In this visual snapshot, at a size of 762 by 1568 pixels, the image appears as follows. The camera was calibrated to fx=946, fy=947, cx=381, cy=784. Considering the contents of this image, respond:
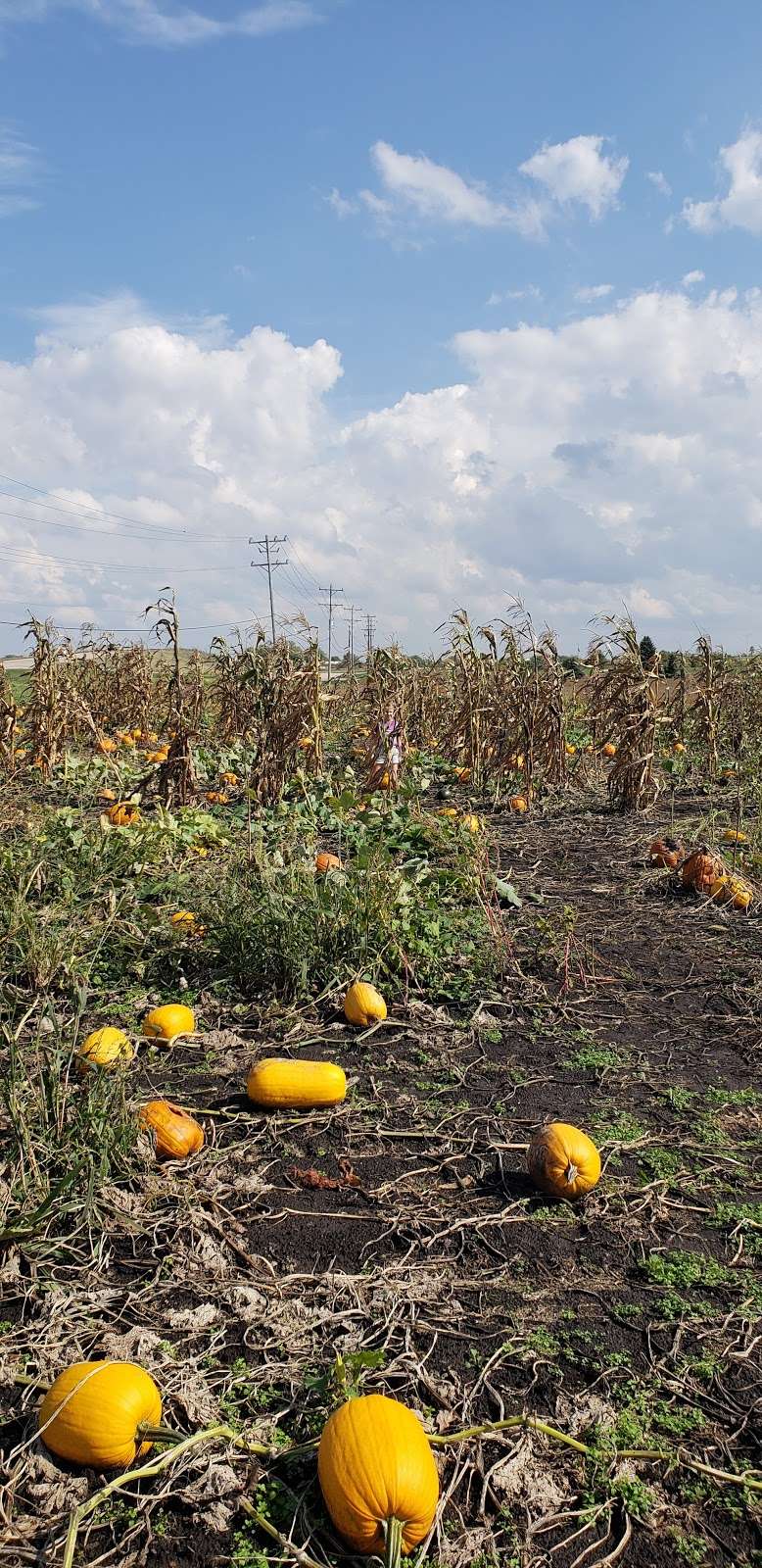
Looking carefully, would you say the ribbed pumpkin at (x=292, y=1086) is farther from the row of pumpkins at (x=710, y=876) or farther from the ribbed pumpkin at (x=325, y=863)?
the row of pumpkins at (x=710, y=876)

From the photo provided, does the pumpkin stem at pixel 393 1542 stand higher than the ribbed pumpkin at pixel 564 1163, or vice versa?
the ribbed pumpkin at pixel 564 1163

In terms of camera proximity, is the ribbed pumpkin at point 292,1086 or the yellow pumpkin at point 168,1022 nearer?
the ribbed pumpkin at point 292,1086

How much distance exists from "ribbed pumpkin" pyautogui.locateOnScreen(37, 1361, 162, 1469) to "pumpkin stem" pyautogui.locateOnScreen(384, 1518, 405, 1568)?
596mm

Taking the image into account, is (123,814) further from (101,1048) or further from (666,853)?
(666,853)

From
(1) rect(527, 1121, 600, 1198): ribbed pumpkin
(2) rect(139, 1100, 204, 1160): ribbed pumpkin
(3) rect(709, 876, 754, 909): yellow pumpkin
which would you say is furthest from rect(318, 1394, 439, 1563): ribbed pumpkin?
(3) rect(709, 876, 754, 909): yellow pumpkin

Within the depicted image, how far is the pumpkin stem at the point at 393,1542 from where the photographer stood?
6.01 feet

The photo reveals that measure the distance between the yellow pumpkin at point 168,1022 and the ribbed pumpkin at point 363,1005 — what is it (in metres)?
0.79

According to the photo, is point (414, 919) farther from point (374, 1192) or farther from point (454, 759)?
point (454, 759)

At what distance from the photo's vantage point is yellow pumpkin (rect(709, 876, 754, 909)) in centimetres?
700

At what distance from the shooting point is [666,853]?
26.5ft

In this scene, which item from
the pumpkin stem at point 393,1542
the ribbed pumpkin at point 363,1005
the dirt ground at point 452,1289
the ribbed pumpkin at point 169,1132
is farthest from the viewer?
the ribbed pumpkin at point 363,1005

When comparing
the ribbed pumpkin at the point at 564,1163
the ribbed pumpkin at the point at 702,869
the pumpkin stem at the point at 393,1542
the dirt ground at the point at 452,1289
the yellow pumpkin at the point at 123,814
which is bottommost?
the dirt ground at the point at 452,1289

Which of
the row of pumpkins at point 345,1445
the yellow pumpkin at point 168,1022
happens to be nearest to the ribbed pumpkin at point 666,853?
the yellow pumpkin at point 168,1022

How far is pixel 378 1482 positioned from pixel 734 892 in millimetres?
5758
